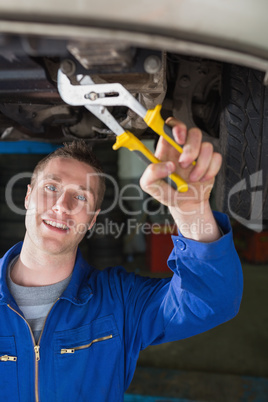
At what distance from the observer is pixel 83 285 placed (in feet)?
3.59

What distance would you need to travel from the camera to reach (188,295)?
843 millimetres

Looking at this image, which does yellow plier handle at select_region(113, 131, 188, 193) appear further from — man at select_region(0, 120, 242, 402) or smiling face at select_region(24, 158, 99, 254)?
smiling face at select_region(24, 158, 99, 254)

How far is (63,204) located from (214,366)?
1713 millimetres

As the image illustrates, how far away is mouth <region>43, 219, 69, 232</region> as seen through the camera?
1.03 meters

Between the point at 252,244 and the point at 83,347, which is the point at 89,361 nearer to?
the point at 83,347

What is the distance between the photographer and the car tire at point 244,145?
1.03 m

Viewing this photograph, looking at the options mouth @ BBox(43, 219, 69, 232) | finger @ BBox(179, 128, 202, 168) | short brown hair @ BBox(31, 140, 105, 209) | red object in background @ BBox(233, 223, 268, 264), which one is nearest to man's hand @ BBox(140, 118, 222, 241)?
finger @ BBox(179, 128, 202, 168)

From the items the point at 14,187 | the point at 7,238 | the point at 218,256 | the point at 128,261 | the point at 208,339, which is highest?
the point at 14,187

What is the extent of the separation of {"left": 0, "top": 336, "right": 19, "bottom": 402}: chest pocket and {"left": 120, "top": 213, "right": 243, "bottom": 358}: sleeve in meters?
0.30

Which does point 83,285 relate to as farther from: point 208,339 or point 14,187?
point 14,187

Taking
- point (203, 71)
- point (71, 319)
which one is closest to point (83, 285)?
point (71, 319)

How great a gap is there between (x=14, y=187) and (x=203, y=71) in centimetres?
222

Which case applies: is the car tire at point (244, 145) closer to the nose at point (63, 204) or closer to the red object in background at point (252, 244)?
the nose at point (63, 204)

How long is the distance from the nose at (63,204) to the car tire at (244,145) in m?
0.50
